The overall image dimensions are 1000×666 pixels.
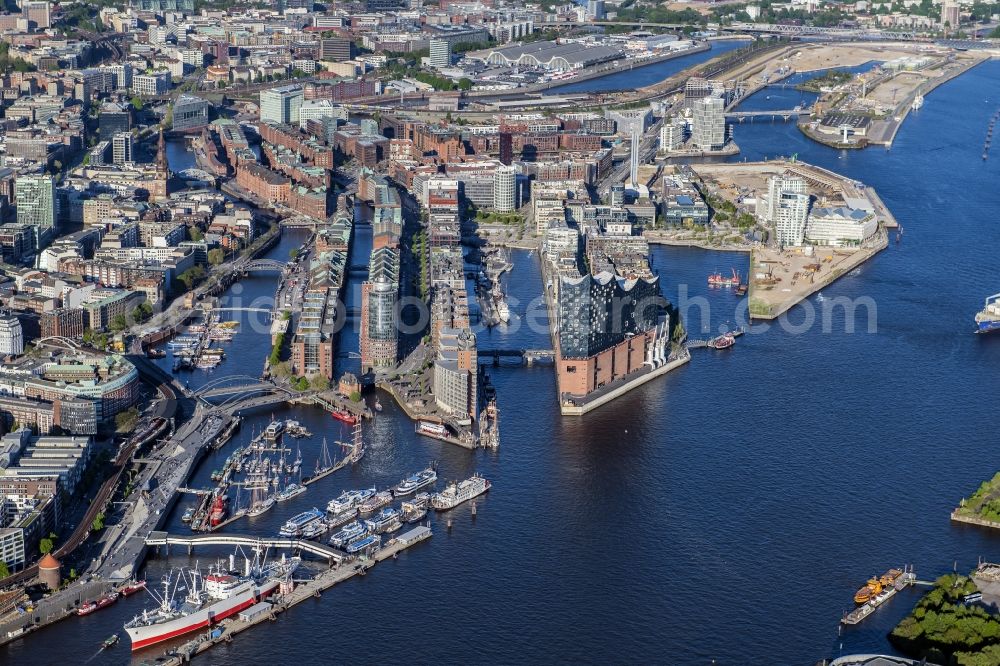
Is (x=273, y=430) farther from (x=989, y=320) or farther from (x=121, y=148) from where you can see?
(x=121, y=148)

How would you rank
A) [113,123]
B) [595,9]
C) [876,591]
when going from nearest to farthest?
[876,591] < [113,123] < [595,9]

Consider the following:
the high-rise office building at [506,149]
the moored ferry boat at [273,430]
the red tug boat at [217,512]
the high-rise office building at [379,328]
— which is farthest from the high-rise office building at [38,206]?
the red tug boat at [217,512]

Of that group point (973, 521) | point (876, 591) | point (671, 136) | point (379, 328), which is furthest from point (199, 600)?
point (671, 136)

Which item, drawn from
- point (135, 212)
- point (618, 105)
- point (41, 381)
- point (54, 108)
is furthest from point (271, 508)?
point (618, 105)

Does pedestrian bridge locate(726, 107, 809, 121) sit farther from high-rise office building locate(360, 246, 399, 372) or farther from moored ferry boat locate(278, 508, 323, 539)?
moored ferry boat locate(278, 508, 323, 539)

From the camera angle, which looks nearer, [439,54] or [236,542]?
[236,542]

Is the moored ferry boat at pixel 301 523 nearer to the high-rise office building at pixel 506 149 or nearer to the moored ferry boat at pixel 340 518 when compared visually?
the moored ferry boat at pixel 340 518

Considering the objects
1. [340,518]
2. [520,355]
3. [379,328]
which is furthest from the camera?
[520,355]
